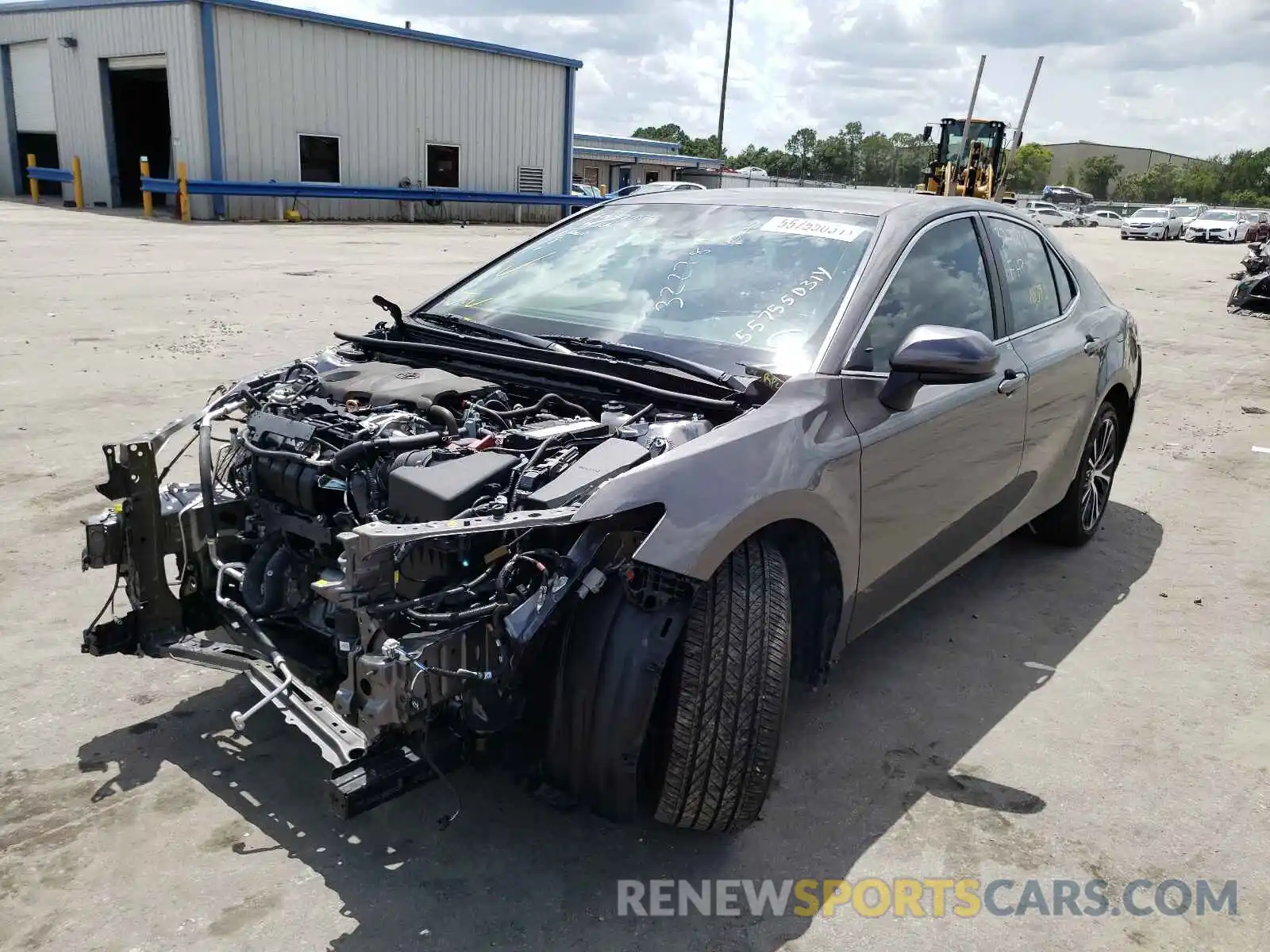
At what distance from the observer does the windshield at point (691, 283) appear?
3.45m

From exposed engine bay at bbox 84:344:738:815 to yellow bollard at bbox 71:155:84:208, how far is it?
2657cm

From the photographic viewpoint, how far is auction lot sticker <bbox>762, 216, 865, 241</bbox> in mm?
3734

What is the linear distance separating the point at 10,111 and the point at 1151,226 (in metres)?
40.0

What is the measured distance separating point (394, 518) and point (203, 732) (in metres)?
1.24

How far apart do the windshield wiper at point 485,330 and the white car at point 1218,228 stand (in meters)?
44.4

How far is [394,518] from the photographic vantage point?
275cm

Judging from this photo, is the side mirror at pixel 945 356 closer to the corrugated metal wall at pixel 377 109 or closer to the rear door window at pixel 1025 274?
the rear door window at pixel 1025 274

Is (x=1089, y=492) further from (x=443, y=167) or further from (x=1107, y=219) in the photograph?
(x=1107, y=219)

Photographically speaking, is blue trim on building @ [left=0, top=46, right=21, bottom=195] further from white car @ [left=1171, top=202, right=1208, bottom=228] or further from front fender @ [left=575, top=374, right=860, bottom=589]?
white car @ [left=1171, top=202, right=1208, bottom=228]

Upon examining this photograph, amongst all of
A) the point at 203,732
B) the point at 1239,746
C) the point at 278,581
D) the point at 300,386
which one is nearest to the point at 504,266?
Result: the point at 300,386

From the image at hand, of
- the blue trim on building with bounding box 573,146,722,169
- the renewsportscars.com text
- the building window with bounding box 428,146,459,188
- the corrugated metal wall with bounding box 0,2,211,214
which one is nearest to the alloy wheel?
the renewsportscars.com text

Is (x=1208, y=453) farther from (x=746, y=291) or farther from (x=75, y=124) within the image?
(x=75, y=124)

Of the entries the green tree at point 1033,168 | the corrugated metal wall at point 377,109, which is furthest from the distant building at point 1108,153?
the corrugated metal wall at point 377,109

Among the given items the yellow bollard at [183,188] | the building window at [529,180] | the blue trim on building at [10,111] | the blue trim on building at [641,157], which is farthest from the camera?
the blue trim on building at [641,157]
